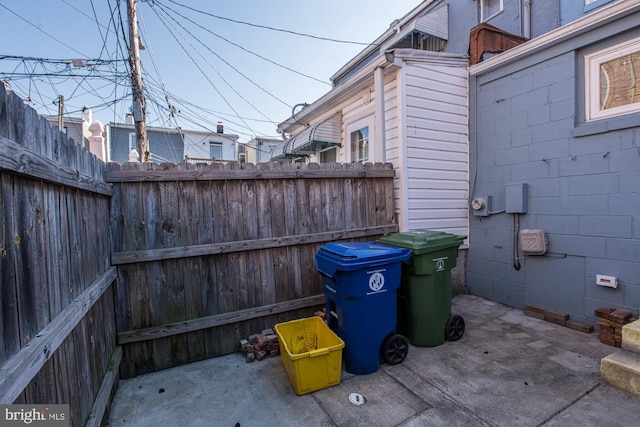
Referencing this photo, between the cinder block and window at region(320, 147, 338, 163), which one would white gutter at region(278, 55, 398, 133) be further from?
the cinder block

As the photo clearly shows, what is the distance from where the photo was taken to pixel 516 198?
4.26 meters

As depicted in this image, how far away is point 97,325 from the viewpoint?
2320 millimetres

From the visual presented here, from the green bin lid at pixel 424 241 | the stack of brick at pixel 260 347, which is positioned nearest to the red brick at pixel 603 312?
the green bin lid at pixel 424 241

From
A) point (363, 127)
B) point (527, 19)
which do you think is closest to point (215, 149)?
point (363, 127)

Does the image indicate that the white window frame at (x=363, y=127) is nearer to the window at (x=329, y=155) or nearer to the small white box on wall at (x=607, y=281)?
the window at (x=329, y=155)

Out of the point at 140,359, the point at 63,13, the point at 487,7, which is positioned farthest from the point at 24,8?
the point at 487,7

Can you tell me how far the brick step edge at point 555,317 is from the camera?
11.9 feet

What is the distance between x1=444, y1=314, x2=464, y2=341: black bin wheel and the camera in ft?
11.2

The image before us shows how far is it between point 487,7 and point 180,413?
8.49m

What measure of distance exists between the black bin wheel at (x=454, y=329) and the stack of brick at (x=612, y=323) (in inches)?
57.2

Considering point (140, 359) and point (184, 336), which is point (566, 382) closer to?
point (184, 336)

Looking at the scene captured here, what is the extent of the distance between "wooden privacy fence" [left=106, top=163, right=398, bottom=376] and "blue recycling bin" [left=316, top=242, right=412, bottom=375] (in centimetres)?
83

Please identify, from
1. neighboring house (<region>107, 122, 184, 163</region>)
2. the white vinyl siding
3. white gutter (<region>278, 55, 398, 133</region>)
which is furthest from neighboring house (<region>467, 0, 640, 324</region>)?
neighboring house (<region>107, 122, 184, 163</region>)

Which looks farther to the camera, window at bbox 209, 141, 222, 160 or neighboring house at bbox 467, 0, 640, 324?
window at bbox 209, 141, 222, 160
